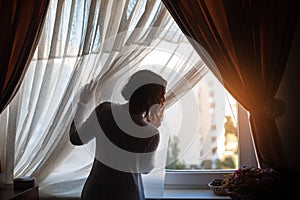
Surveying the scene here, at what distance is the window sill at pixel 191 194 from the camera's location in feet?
6.02

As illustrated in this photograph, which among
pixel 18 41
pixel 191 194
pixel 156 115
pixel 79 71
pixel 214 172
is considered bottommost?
pixel 191 194

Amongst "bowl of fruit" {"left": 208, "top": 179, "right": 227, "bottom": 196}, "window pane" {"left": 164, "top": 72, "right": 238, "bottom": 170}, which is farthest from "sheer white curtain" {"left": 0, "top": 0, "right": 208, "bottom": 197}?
"bowl of fruit" {"left": 208, "top": 179, "right": 227, "bottom": 196}

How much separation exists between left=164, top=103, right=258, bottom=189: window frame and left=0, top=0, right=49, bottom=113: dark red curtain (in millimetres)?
1017

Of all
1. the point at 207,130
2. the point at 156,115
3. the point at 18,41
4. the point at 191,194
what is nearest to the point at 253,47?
the point at 207,130

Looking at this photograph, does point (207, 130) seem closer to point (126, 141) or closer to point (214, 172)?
point (214, 172)

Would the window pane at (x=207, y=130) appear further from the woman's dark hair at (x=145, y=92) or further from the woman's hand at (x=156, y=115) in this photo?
the woman's dark hair at (x=145, y=92)

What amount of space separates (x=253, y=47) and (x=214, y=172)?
77 cm

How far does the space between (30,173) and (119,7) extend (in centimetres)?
104

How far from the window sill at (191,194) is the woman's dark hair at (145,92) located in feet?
1.83

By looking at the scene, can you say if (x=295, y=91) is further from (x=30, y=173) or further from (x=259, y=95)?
(x=30, y=173)

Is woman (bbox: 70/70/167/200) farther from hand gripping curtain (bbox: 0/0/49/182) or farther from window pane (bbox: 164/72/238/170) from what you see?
hand gripping curtain (bbox: 0/0/49/182)

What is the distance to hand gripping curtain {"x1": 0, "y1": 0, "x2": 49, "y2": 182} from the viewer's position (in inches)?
72.1

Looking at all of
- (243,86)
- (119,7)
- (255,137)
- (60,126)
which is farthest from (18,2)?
(255,137)

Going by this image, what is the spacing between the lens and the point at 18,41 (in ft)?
6.02
